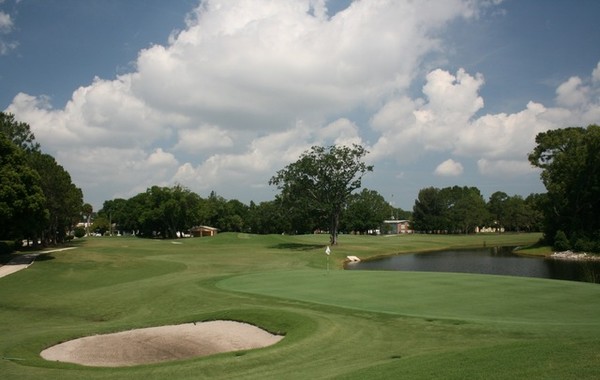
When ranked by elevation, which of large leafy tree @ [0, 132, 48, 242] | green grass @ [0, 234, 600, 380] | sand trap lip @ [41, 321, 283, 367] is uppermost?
large leafy tree @ [0, 132, 48, 242]

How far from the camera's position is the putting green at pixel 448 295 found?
15633mm

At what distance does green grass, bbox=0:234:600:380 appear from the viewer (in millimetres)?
9375

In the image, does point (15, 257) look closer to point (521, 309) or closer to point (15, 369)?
point (15, 369)

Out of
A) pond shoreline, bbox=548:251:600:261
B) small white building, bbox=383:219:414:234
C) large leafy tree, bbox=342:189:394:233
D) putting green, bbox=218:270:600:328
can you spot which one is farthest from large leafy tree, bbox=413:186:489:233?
putting green, bbox=218:270:600:328

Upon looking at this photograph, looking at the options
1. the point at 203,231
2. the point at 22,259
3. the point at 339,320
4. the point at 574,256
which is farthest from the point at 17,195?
the point at 203,231

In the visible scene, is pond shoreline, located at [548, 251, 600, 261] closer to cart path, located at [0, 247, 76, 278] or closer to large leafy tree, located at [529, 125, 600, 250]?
large leafy tree, located at [529, 125, 600, 250]

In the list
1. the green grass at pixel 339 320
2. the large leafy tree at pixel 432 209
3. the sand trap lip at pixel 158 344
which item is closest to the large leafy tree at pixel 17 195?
the green grass at pixel 339 320

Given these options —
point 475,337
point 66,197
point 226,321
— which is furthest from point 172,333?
point 66,197

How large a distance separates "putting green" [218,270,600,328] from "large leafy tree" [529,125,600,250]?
42.5 metres

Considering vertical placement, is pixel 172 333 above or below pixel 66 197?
below

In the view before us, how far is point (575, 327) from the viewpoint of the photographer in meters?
13.1

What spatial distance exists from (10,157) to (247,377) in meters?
39.0

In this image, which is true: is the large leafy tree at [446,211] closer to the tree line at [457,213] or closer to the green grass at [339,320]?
the tree line at [457,213]

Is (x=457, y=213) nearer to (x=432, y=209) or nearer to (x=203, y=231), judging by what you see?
(x=432, y=209)
